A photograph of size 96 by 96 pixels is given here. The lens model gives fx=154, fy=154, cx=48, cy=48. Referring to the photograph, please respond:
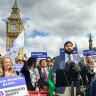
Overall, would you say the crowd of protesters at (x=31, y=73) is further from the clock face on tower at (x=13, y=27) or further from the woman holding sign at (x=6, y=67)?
the clock face on tower at (x=13, y=27)

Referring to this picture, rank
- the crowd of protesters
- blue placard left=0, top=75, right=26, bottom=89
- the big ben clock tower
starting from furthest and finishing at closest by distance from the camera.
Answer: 1. the big ben clock tower
2. the crowd of protesters
3. blue placard left=0, top=75, right=26, bottom=89

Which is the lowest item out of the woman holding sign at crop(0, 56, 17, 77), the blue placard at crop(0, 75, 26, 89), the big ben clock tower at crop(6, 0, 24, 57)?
the blue placard at crop(0, 75, 26, 89)

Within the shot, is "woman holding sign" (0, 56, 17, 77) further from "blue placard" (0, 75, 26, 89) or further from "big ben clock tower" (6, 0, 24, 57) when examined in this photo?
"big ben clock tower" (6, 0, 24, 57)

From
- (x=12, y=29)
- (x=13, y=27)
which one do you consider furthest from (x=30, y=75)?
(x=13, y=27)

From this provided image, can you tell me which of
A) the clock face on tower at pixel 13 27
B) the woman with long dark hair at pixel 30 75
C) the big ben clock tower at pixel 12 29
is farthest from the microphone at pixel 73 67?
the clock face on tower at pixel 13 27

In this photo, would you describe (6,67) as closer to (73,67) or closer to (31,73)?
(31,73)

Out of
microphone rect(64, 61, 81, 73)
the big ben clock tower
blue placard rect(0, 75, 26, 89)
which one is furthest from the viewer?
the big ben clock tower

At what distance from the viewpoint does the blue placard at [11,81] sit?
11.8 feet

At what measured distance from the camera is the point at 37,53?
451 inches

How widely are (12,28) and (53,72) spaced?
1692 inches

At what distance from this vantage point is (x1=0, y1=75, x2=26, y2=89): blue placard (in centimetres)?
359

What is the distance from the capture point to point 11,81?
3682mm

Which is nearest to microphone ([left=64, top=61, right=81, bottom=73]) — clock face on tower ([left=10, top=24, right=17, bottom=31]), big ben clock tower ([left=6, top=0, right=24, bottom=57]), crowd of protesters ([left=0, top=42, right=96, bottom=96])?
crowd of protesters ([left=0, top=42, right=96, bottom=96])

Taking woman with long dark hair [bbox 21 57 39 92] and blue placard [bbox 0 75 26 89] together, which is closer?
blue placard [bbox 0 75 26 89]
